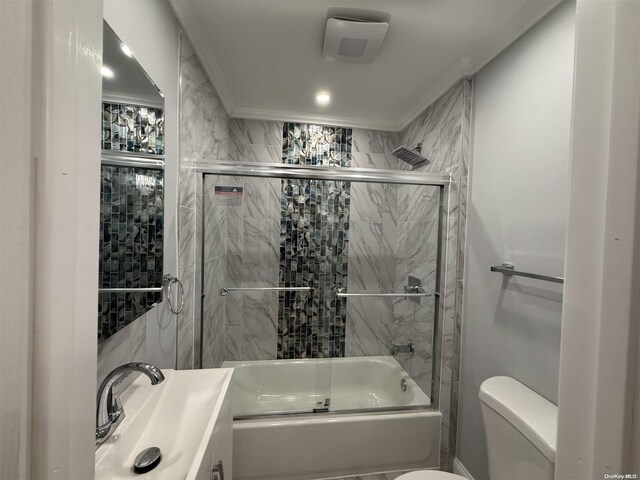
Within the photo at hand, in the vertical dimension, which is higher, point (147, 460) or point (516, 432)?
point (147, 460)

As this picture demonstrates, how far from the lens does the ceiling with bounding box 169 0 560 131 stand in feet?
A: 4.10

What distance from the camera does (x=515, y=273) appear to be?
1.25m

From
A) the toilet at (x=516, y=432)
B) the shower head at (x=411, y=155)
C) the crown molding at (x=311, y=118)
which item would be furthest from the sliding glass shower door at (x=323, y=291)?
the crown molding at (x=311, y=118)

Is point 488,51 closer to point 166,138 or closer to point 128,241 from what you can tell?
point 166,138

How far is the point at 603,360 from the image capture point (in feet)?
1.07

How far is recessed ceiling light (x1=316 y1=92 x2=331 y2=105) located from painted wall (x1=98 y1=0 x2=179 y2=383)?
1.06 m

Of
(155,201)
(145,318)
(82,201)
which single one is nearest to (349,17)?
(155,201)

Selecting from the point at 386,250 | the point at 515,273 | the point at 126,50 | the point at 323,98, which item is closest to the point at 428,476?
the point at 515,273

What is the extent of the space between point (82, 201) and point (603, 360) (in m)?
0.62

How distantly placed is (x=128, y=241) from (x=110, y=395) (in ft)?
1.51

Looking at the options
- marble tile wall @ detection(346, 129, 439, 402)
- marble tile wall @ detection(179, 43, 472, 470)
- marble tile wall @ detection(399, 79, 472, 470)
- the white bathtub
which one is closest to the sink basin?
marble tile wall @ detection(179, 43, 472, 470)

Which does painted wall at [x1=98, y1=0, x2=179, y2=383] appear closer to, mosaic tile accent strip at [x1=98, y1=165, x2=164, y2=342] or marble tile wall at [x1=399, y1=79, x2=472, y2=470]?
mosaic tile accent strip at [x1=98, y1=165, x2=164, y2=342]

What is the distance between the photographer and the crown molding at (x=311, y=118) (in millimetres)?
2369

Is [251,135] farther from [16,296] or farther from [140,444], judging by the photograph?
[16,296]
